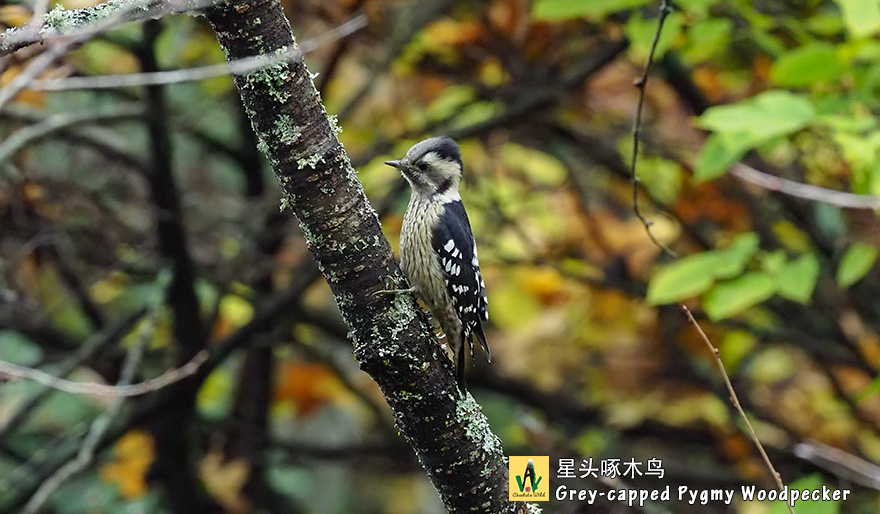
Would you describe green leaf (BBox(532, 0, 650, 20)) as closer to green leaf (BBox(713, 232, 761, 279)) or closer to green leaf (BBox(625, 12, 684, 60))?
green leaf (BBox(625, 12, 684, 60))

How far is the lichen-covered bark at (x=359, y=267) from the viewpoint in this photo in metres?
1.77

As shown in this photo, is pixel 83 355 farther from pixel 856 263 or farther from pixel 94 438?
pixel 856 263

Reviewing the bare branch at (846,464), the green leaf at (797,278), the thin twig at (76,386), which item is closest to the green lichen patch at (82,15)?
the thin twig at (76,386)

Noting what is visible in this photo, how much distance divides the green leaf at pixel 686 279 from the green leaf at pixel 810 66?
0.71 m

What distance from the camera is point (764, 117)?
2.79 m

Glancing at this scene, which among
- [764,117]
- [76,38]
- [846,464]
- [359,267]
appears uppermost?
[764,117]

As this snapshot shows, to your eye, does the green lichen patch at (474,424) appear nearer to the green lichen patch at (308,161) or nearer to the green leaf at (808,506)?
the green lichen patch at (308,161)

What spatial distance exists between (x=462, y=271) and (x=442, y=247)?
4.8 inches

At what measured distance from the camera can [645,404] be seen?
5.82m

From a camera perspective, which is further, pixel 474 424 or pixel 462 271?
pixel 462 271

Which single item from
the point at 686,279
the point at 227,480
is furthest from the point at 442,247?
the point at 227,480

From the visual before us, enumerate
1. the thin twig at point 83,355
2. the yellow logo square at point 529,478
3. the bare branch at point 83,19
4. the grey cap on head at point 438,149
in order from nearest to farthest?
the bare branch at point 83,19 → the yellow logo square at point 529,478 → the grey cap on head at point 438,149 → the thin twig at point 83,355

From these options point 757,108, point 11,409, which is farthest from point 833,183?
point 11,409

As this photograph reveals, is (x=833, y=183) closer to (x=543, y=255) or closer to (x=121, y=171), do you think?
(x=543, y=255)
